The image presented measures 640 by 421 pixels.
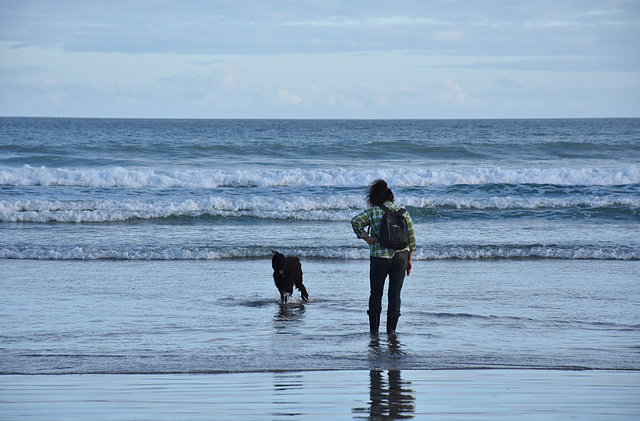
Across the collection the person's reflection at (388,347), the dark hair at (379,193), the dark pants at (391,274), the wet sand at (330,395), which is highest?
the dark hair at (379,193)

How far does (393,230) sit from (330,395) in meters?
2.03

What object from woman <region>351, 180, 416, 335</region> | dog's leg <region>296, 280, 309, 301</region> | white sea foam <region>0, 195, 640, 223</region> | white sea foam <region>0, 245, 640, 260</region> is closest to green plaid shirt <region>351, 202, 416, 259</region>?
woman <region>351, 180, 416, 335</region>

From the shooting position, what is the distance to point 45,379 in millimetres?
5137

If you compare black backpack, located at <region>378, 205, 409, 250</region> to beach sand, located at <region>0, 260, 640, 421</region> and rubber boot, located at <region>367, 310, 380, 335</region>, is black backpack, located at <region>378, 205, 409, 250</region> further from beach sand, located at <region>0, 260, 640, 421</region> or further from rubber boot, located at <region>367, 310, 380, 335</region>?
beach sand, located at <region>0, 260, 640, 421</region>

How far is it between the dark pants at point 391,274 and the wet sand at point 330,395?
1204mm

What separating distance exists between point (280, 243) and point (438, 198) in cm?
781

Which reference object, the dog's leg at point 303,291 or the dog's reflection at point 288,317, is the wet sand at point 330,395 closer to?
the dog's reflection at point 288,317

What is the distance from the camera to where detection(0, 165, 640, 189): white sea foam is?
78.1 feet

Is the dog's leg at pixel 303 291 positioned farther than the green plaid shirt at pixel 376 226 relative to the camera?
Yes

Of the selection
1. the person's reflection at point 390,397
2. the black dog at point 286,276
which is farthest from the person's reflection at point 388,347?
the black dog at point 286,276

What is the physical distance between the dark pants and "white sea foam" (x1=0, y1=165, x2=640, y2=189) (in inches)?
687

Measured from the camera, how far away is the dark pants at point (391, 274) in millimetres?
6379

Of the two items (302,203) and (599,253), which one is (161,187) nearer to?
(302,203)

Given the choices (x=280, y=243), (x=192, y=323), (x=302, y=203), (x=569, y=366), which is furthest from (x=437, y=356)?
(x=302, y=203)
